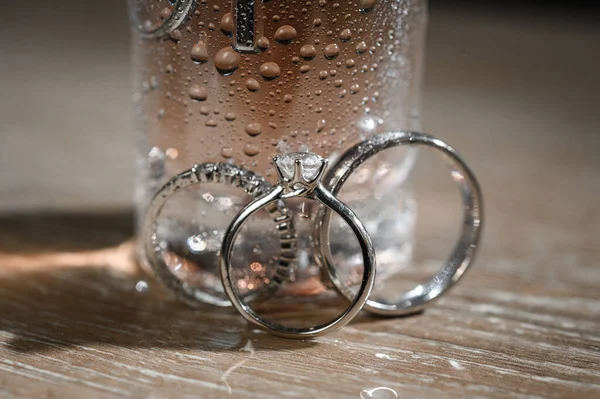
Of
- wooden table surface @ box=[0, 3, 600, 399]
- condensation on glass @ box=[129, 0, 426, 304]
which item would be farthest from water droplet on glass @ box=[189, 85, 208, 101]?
wooden table surface @ box=[0, 3, 600, 399]

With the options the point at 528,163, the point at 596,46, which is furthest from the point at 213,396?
the point at 596,46

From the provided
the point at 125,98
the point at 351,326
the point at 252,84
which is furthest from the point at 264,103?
the point at 125,98

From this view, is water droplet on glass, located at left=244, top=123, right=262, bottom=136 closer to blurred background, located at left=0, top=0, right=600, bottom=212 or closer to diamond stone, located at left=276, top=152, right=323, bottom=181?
diamond stone, located at left=276, top=152, right=323, bottom=181

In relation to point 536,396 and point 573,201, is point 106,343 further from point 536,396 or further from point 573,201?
point 573,201

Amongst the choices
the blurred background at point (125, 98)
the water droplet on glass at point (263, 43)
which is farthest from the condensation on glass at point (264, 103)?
the blurred background at point (125, 98)

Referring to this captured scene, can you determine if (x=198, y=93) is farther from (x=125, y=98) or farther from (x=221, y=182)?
(x=125, y=98)
